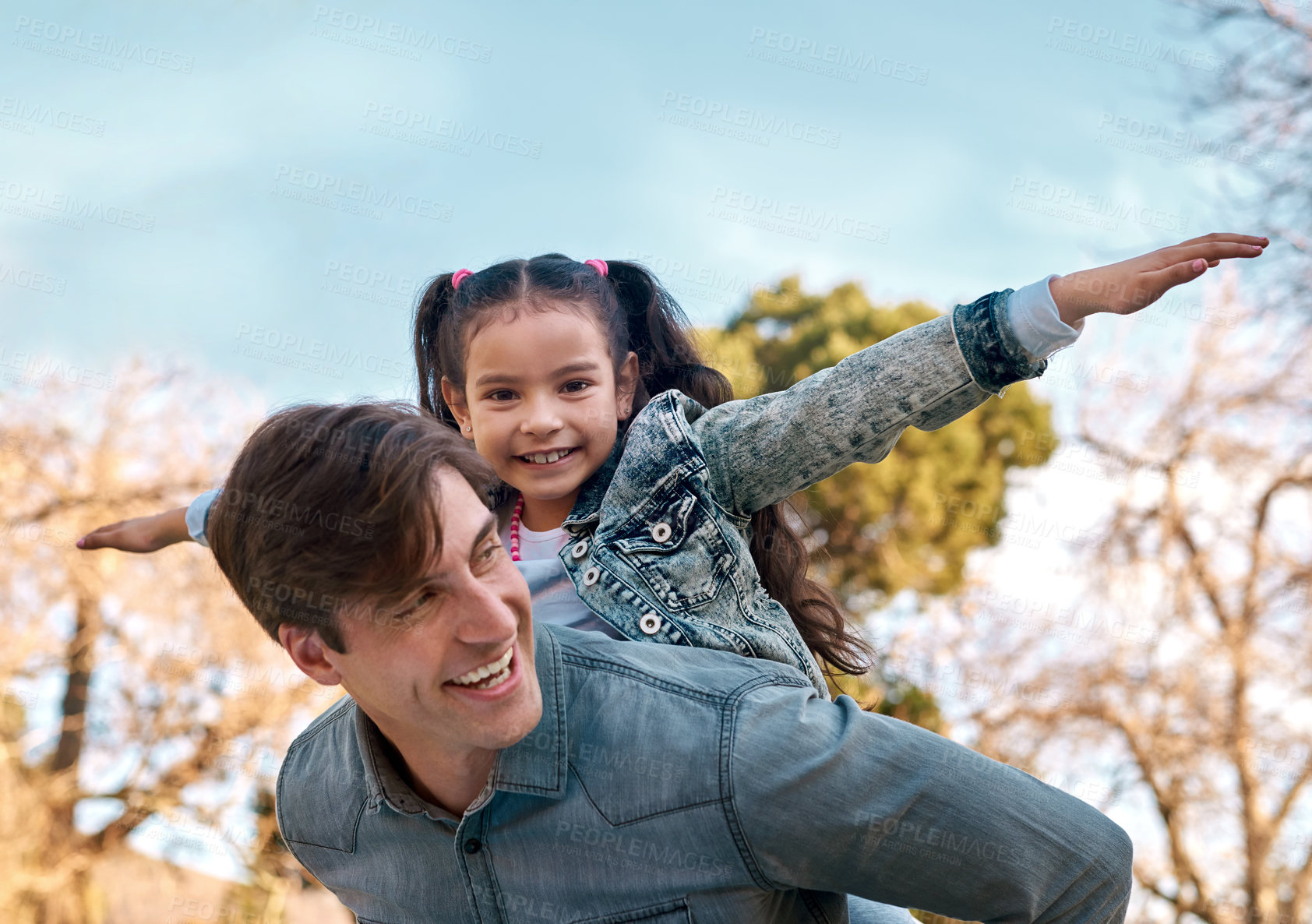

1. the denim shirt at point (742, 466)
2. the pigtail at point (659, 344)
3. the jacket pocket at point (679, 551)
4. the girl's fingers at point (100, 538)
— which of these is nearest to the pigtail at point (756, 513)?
the pigtail at point (659, 344)

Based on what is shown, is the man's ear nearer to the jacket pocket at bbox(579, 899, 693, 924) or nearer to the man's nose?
the man's nose

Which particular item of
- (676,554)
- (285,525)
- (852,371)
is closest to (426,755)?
(285,525)

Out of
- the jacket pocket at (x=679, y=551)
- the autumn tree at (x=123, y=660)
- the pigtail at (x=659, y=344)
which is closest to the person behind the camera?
the jacket pocket at (x=679, y=551)

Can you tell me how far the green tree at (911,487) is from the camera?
10.4 m

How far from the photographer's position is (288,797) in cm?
205

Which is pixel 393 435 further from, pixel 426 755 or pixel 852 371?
pixel 852 371

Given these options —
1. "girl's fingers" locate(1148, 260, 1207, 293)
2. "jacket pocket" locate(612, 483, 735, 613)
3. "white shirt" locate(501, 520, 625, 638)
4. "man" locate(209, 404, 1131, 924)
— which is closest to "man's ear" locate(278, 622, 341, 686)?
"man" locate(209, 404, 1131, 924)

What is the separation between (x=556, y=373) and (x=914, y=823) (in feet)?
3.89

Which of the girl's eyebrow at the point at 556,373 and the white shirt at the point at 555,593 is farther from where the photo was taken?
the girl's eyebrow at the point at 556,373

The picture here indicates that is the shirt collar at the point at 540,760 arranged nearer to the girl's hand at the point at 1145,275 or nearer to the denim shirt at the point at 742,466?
the denim shirt at the point at 742,466

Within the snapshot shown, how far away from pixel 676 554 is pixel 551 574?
0.32 m

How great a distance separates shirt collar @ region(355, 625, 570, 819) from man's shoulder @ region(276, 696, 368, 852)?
8 centimetres

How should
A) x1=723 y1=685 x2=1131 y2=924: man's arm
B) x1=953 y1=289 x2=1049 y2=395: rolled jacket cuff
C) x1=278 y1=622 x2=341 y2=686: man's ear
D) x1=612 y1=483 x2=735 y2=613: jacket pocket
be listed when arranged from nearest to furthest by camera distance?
x1=723 y1=685 x2=1131 y2=924: man's arm → x1=278 y1=622 x2=341 y2=686: man's ear → x1=953 y1=289 x2=1049 y2=395: rolled jacket cuff → x1=612 y1=483 x2=735 y2=613: jacket pocket

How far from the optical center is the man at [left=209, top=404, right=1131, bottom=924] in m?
1.56
